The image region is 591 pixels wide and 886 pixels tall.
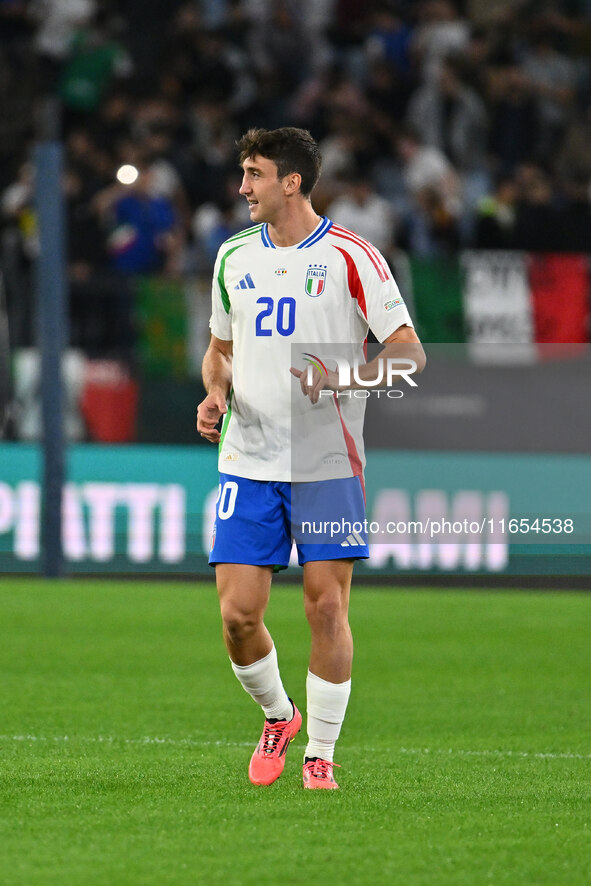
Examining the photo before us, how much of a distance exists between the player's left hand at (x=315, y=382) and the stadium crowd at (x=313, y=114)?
829cm

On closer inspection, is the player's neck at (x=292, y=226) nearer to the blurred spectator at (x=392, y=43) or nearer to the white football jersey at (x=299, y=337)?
the white football jersey at (x=299, y=337)

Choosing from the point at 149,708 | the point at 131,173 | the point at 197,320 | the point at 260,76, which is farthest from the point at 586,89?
the point at 149,708

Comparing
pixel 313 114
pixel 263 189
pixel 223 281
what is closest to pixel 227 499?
pixel 223 281

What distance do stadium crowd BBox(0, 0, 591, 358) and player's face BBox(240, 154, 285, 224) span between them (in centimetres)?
796

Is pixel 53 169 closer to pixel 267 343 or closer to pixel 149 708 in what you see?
pixel 149 708

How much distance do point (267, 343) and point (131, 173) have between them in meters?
9.79

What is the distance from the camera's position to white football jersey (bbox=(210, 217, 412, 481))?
561 cm

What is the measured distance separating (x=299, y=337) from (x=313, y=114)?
12.1m

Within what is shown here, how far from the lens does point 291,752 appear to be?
655cm

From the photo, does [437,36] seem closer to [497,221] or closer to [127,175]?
[497,221]

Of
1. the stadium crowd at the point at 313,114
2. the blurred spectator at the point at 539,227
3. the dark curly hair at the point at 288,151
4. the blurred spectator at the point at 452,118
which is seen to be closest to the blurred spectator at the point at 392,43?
the stadium crowd at the point at 313,114

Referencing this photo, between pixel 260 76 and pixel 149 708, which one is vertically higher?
pixel 260 76

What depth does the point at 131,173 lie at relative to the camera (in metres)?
15.1

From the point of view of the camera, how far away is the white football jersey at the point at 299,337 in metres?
5.61
